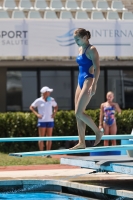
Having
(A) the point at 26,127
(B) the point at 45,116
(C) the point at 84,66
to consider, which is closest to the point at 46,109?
(B) the point at 45,116

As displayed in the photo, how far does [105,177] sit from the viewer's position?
10484 mm

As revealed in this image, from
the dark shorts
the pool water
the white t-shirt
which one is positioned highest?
the white t-shirt

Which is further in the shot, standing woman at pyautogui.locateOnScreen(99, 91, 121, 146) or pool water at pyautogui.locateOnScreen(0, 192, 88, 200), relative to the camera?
standing woman at pyautogui.locateOnScreen(99, 91, 121, 146)

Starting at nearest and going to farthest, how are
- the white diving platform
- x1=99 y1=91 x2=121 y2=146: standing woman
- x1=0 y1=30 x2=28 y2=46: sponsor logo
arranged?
the white diving platform, x1=99 y1=91 x2=121 y2=146: standing woman, x1=0 y1=30 x2=28 y2=46: sponsor logo

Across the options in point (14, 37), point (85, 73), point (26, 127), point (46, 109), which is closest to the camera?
point (85, 73)

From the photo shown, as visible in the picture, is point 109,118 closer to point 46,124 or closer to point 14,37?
point 46,124

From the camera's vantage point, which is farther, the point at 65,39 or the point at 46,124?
the point at 65,39

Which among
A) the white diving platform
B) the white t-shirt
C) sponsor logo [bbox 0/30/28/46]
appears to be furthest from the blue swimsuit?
sponsor logo [bbox 0/30/28/46]

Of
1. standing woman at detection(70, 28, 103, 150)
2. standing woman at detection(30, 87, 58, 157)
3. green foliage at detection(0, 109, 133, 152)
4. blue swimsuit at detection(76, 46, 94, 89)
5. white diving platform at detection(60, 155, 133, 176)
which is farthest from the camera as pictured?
green foliage at detection(0, 109, 133, 152)

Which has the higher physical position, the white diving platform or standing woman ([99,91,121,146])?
standing woman ([99,91,121,146])

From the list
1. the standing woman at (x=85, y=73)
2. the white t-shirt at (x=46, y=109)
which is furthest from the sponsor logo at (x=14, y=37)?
the standing woman at (x=85, y=73)

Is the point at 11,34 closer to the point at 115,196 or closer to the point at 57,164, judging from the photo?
the point at 57,164

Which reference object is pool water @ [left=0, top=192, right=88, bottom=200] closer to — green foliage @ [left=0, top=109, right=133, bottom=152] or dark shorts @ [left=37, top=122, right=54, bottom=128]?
dark shorts @ [left=37, top=122, right=54, bottom=128]

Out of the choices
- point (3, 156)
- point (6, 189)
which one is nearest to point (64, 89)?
point (3, 156)
